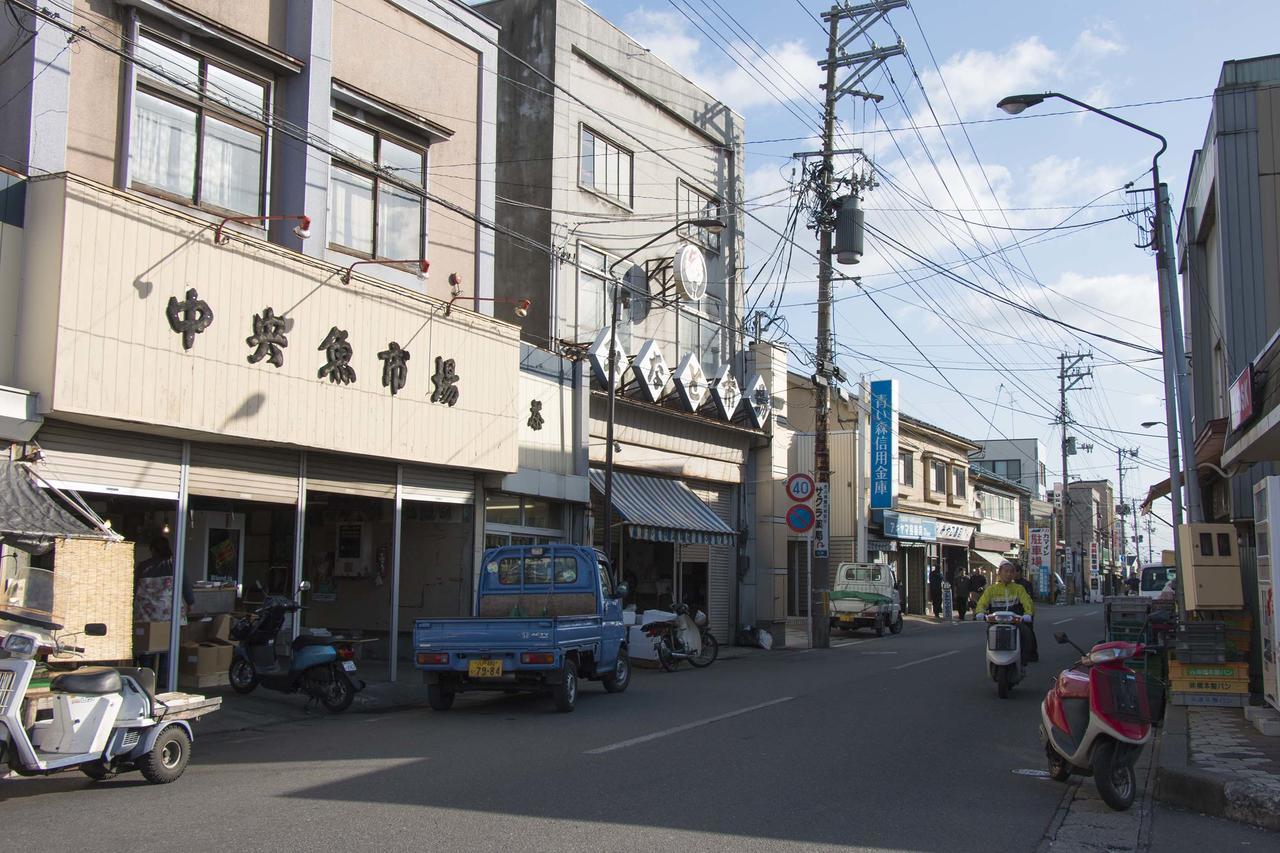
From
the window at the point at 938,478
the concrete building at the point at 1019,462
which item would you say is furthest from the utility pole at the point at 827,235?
the concrete building at the point at 1019,462

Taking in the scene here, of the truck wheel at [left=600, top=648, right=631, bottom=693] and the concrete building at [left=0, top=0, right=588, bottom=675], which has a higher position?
the concrete building at [left=0, top=0, right=588, bottom=675]

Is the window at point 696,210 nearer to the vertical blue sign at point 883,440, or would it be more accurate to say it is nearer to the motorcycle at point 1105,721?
the vertical blue sign at point 883,440

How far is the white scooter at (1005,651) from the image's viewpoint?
1401cm

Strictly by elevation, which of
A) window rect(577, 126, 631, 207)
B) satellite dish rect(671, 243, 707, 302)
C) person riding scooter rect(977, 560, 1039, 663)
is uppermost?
window rect(577, 126, 631, 207)

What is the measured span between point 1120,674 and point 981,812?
1.48 meters

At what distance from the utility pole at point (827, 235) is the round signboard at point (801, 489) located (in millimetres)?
889

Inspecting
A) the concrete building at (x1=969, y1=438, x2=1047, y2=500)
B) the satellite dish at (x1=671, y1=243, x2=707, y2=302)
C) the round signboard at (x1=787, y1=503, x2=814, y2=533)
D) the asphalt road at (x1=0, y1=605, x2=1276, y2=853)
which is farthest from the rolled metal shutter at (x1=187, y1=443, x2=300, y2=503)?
the concrete building at (x1=969, y1=438, x2=1047, y2=500)

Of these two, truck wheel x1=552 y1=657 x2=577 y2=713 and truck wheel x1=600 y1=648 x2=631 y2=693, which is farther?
truck wheel x1=600 y1=648 x2=631 y2=693

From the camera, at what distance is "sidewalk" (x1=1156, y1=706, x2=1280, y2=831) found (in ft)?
24.5

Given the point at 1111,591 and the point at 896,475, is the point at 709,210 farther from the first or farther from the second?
the point at 1111,591

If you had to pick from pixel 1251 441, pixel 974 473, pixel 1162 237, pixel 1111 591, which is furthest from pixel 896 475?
pixel 1111 591

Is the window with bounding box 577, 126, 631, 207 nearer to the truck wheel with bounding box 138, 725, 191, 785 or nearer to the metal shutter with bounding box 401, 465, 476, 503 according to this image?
the metal shutter with bounding box 401, 465, 476, 503

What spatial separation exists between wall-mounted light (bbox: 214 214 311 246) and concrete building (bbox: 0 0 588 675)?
0.08 metres

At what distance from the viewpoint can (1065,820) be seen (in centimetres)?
762
